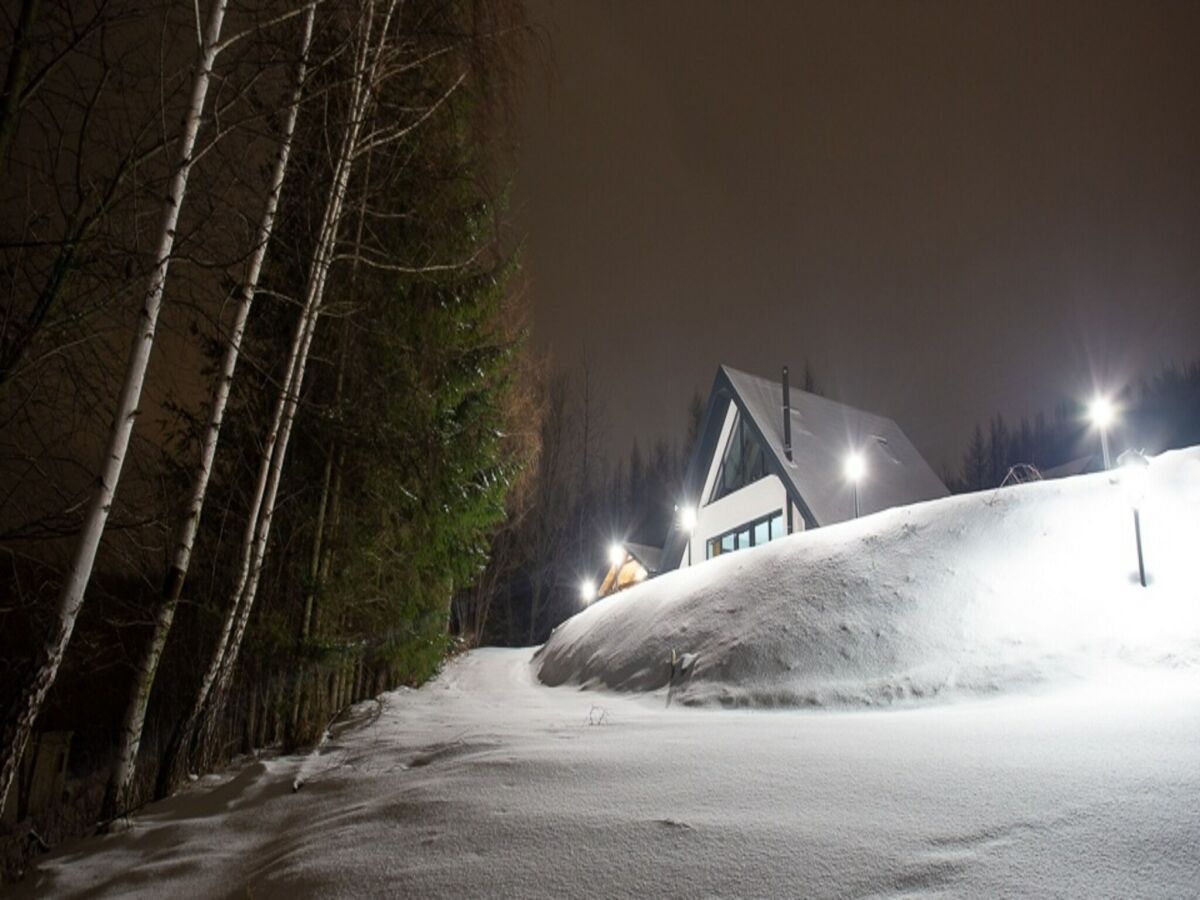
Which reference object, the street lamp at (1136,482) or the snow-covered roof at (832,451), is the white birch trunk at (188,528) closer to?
the street lamp at (1136,482)

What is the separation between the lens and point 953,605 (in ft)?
23.0

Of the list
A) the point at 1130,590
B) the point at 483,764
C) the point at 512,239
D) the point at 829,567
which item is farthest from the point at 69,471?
the point at 1130,590

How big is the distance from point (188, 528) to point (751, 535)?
14865mm

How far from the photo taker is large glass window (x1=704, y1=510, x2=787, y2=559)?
16.6 m

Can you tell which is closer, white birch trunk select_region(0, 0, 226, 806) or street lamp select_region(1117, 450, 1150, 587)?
white birch trunk select_region(0, 0, 226, 806)

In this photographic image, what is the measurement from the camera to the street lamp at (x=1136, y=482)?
6.25 metres

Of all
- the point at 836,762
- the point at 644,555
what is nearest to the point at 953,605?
the point at 836,762

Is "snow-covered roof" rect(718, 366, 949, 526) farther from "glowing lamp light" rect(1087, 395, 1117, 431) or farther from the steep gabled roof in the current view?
"glowing lamp light" rect(1087, 395, 1117, 431)

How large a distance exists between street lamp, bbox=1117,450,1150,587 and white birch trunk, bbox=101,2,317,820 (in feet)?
27.0

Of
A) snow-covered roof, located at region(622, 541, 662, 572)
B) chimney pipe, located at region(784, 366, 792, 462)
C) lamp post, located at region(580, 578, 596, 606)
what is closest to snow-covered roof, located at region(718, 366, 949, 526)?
chimney pipe, located at region(784, 366, 792, 462)

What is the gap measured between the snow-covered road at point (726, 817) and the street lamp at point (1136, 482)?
1.82m

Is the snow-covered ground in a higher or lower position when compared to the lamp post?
lower

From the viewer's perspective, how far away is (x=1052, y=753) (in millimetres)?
2945

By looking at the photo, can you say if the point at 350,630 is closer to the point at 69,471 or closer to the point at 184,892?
the point at 69,471
